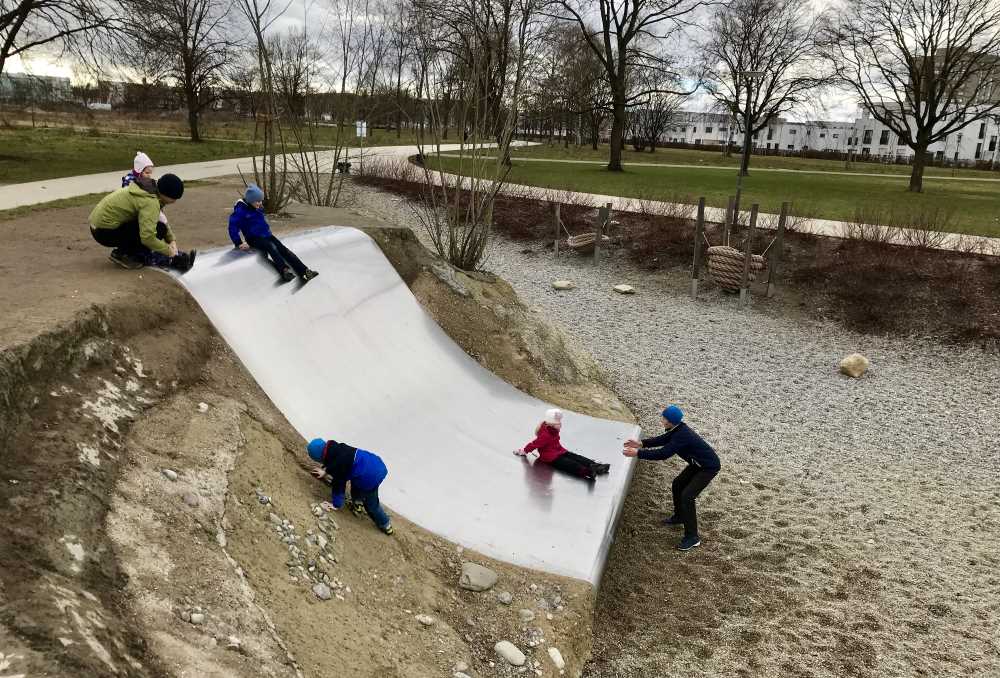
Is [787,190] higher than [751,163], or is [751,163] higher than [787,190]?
[751,163]

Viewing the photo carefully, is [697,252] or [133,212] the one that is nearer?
[133,212]

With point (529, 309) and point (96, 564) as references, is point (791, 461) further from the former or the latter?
point (96, 564)

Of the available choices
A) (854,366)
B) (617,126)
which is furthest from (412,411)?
(617,126)

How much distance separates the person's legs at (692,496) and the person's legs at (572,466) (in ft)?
3.19

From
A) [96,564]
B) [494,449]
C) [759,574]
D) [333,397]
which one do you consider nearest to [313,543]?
[96,564]

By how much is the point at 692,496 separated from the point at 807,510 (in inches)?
73.7

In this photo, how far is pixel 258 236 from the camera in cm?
785

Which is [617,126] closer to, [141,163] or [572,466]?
[572,466]

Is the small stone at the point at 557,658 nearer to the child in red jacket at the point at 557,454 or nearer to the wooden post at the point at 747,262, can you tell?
the child in red jacket at the point at 557,454

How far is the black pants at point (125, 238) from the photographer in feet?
22.3

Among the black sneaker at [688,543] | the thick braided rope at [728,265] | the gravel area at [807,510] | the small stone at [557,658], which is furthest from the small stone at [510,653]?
the thick braided rope at [728,265]

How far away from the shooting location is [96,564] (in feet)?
11.8

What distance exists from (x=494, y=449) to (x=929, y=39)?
1274 inches

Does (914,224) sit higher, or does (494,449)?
(914,224)
